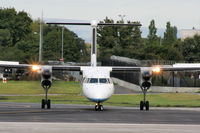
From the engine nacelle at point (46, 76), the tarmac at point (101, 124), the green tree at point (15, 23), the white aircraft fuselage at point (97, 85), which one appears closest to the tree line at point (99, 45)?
the green tree at point (15, 23)

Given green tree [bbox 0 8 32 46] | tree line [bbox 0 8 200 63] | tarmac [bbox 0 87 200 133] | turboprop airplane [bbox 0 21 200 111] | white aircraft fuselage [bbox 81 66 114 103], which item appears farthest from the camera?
green tree [bbox 0 8 32 46]

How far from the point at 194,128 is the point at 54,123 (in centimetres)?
626

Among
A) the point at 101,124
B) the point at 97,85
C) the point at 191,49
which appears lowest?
the point at 101,124

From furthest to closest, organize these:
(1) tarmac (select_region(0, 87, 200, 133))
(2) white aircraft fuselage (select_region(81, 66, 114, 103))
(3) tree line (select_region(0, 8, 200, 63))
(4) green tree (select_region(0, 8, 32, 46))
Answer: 1. (4) green tree (select_region(0, 8, 32, 46))
2. (3) tree line (select_region(0, 8, 200, 63))
3. (2) white aircraft fuselage (select_region(81, 66, 114, 103))
4. (1) tarmac (select_region(0, 87, 200, 133))

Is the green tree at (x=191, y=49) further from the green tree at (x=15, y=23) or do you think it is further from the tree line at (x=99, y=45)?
the green tree at (x=15, y=23)

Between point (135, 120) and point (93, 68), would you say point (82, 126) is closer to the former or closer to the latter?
point (135, 120)

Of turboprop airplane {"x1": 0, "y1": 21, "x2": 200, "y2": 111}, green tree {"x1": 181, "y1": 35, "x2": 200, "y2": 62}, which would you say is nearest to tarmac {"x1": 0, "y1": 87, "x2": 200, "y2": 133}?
turboprop airplane {"x1": 0, "y1": 21, "x2": 200, "y2": 111}

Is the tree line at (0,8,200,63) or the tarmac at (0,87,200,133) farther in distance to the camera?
the tree line at (0,8,200,63)

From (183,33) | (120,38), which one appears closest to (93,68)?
(120,38)

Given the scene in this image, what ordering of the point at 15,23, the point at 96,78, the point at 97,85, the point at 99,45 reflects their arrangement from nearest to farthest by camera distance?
the point at 97,85 < the point at 96,78 < the point at 99,45 < the point at 15,23

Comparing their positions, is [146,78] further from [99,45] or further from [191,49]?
[99,45]

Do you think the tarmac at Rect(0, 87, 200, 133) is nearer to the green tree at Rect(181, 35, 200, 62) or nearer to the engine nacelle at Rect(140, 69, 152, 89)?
the engine nacelle at Rect(140, 69, 152, 89)

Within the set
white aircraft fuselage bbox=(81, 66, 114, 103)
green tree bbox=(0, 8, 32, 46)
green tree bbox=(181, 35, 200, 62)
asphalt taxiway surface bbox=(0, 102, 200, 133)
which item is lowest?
asphalt taxiway surface bbox=(0, 102, 200, 133)

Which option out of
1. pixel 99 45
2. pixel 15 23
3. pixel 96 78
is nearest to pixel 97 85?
pixel 96 78
